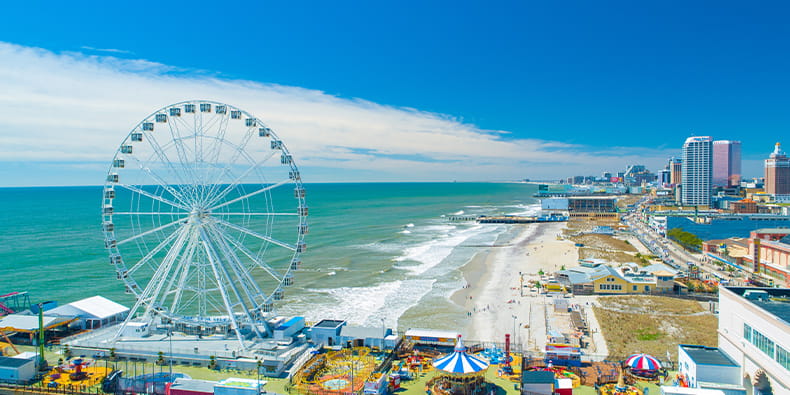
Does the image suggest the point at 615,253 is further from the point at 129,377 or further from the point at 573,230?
the point at 129,377

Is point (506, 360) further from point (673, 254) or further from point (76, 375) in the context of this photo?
point (673, 254)

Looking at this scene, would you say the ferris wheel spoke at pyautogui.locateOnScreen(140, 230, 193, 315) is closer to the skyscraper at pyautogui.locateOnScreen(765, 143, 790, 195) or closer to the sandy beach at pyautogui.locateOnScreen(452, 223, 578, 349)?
the sandy beach at pyautogui.locateOnScreen(452, 223, 578, 349)


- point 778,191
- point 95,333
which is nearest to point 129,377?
point 95,333

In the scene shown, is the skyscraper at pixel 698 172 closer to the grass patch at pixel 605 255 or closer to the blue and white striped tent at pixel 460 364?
the grass patch at pixel 605 255

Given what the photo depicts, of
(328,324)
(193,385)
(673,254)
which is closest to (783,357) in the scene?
(328,324)

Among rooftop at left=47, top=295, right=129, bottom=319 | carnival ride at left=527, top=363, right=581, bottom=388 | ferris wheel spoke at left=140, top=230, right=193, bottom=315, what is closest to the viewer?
carnival ride at left=527, top=363, right=581, bottom=388

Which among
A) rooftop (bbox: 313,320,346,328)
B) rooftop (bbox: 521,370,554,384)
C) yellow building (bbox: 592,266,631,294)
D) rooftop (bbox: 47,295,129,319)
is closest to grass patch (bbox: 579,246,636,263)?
yellow building (bbox: 592,266,631,294)

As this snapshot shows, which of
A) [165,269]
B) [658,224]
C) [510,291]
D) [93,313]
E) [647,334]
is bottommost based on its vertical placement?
[510,291]
